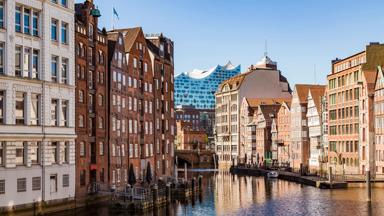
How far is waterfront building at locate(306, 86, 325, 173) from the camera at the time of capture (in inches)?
5655

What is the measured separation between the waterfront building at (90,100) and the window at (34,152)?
9.31 m

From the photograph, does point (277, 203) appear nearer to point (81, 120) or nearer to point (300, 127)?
point (81, 120)

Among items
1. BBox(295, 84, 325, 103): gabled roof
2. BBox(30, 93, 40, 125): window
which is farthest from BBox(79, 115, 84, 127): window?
BBox(295, 84, 325, 103): gabled roof

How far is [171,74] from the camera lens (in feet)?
375

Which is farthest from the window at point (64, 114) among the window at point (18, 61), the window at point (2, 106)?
the window at point (2, 106)

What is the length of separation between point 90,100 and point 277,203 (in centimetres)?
2484

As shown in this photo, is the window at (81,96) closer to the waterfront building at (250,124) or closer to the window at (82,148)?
the window at (82,148)

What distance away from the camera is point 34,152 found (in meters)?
60.1

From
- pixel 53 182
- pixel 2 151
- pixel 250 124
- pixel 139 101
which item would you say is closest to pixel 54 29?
pixel 2 151

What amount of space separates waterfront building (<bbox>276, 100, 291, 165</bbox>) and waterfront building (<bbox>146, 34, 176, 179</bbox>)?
5567 cm

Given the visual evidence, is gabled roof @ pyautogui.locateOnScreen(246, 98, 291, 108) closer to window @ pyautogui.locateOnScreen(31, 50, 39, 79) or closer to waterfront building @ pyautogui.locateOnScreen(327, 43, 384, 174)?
waterfront building @ pyautogui.locateOnScreen(327, 43, 384, 174)

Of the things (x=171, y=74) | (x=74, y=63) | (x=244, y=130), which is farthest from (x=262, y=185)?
(x=244, y=130)

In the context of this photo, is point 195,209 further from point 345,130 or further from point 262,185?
point 345,130

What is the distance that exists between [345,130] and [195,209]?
Answer: 208 feet
